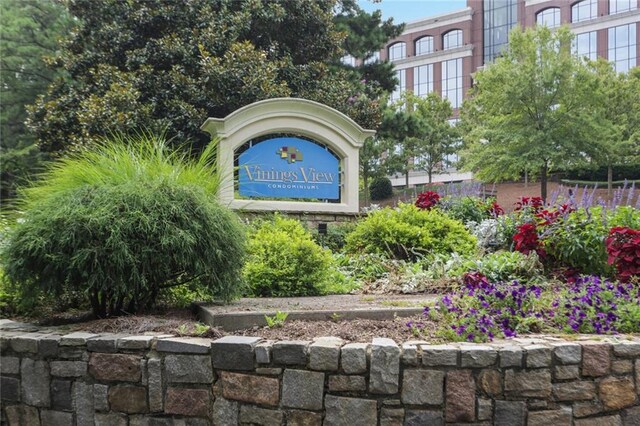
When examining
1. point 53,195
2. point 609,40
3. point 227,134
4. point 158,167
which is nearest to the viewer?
point 53,195

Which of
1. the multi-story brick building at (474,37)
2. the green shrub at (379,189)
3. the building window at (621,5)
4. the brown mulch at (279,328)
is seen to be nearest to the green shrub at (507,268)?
the brown mulch at (279,328)

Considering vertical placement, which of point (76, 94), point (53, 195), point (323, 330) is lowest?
point (323, 330)

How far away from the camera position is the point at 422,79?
45812mm

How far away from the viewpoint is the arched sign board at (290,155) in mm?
7863

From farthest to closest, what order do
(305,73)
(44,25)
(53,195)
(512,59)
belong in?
(512,59), (44,25), (305,73), (53,195)

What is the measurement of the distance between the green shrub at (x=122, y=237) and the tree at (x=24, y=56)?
15633 millimetres

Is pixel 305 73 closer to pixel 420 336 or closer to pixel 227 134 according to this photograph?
pixel 227 134

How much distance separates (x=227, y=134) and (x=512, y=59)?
16.1m

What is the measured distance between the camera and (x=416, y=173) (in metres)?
42.6

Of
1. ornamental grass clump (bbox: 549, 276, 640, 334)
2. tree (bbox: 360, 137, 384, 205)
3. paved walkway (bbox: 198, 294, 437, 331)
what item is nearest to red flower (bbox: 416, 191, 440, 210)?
paved walkway (bbox: 198, 294, 437, 331)

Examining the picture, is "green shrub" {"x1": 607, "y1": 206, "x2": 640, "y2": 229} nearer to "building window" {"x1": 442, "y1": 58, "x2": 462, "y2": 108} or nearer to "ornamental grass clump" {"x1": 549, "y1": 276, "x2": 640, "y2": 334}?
"ornamental grass clump" {"x1": 549, "y1": 276, "x2": 640, "y2": 334}

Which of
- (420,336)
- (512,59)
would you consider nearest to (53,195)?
(420,336)

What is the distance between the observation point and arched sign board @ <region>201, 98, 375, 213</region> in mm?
7863

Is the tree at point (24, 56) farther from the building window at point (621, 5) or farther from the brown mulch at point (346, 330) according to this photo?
the building window at point (621, 5)
